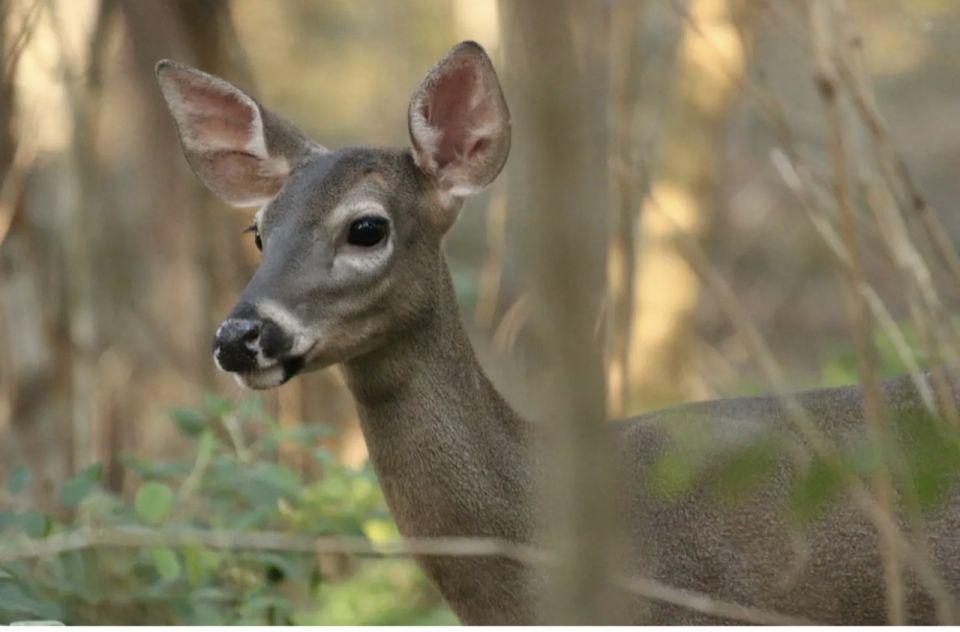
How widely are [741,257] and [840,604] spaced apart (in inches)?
475

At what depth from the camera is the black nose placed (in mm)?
3971

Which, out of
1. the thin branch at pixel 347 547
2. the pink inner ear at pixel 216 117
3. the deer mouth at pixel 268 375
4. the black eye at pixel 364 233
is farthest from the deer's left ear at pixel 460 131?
the thin branch at pixel 347 547

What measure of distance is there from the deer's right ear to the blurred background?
2.27 feet

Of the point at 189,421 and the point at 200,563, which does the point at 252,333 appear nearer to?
the point at 200,563

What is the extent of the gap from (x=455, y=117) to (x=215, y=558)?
136cm

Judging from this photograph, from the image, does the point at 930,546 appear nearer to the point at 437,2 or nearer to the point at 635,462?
the point at 635,462

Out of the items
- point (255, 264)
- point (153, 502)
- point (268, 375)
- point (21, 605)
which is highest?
point (255, 264)

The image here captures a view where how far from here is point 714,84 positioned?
28.2 feet

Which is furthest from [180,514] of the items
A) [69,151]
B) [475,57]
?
[69,151]

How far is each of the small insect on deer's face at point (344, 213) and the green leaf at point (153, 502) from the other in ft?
2.05

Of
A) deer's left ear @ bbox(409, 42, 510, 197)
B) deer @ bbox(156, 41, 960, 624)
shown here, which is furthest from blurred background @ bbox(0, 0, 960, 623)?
deer @ bbox(156, 41, 960, 624)

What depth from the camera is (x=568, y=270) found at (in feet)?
5.72

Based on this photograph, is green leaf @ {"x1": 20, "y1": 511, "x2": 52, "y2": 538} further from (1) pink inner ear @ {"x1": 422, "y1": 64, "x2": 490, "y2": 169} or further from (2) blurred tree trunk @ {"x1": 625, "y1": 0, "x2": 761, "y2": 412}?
(2) blurred tree trunk @ {"x1": 625, "y1": 0, "x2": 761, "y2": 412}

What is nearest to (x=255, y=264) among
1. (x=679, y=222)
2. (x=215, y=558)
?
(x=679, y=222)
